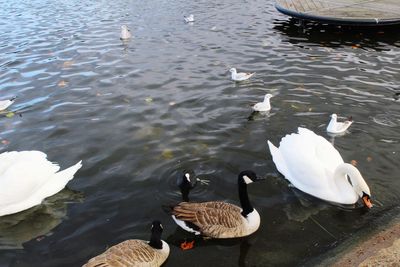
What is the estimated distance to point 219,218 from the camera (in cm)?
709

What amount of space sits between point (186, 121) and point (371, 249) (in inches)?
248

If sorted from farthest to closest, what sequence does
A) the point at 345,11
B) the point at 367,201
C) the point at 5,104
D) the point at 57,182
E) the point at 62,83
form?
the point at 345,11, the point at 62,83, the point at 5,104, the point at 57,182, the point at 367,201

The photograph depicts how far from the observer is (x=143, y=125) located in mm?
11188

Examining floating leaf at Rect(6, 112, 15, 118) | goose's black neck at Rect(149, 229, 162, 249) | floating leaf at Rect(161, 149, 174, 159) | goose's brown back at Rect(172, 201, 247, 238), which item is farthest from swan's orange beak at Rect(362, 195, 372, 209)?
floating leaf at Rect(6, 112, 15, 118)

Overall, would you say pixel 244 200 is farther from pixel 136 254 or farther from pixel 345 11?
pixel 345 11

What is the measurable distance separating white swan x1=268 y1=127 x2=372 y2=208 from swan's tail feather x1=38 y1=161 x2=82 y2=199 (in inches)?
167

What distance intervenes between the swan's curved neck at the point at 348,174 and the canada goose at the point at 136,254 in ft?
11.4

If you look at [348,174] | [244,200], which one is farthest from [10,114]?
[348,174]

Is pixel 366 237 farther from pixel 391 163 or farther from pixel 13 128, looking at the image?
pixel 13 128

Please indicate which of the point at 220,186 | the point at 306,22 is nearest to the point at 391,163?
the point at 220,186

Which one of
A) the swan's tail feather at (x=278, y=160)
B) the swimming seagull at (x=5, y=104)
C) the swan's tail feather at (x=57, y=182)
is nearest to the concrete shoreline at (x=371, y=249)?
the swan's tail feather at (x=278, y=160)

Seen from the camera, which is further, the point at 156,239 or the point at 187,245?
the point at 187,245

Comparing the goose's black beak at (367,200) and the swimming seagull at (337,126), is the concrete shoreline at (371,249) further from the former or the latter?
the swimming seagull at (337,126)

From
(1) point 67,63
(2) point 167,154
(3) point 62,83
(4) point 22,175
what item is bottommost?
(2) point 167,154
